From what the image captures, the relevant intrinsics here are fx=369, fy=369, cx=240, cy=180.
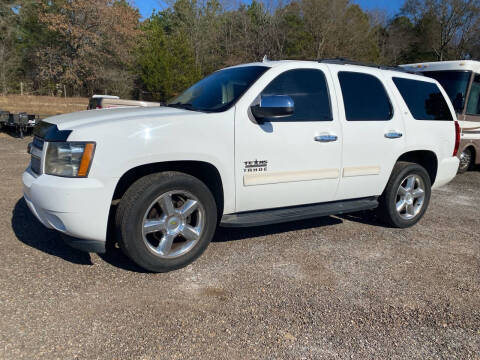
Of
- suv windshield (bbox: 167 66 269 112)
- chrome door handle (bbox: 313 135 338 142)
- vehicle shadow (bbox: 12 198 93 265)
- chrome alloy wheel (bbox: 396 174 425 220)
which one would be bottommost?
vehicle shadow (bbox: 12 198 93 265)

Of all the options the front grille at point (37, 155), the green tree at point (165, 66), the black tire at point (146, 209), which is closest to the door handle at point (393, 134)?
the black tire at point (146, 209)

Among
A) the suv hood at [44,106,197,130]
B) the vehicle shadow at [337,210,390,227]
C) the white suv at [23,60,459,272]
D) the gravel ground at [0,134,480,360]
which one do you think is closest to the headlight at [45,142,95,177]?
the white suv at [23,60,459,272]

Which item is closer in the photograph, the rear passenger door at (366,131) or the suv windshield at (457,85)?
the rear passenger door at (366,131)

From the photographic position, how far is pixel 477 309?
2895 mm

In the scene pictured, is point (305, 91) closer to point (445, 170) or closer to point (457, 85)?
point (445, 170)

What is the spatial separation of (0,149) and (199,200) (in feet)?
29.6

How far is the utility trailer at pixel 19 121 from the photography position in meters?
12.0

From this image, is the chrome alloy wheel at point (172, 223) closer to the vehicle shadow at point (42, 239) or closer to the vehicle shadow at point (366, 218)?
the vehicle shadow at point (42, 239)

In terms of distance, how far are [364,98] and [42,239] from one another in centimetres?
377

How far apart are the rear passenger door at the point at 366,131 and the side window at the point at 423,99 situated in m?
0.30

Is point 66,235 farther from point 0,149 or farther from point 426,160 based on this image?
point 0,149

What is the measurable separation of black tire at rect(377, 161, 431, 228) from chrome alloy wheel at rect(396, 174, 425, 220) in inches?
1.7

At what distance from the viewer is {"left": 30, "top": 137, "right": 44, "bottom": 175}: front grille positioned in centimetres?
305

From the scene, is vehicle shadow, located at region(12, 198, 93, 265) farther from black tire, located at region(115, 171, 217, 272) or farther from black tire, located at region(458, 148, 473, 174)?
black tire, located at region(458, 148, 473, 174)
